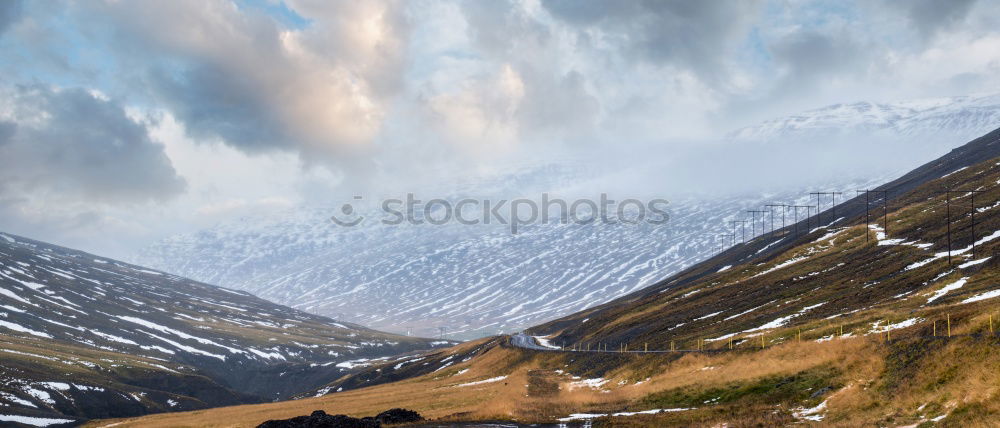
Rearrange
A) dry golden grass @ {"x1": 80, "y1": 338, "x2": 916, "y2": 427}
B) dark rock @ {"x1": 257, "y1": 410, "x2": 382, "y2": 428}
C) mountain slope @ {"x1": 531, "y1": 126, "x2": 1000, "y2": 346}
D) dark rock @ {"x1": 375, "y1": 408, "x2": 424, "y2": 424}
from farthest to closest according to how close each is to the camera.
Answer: mountain slope @ {"x1": 531, "y1": 126, "x2": 1000, "y2": 346} < dark rock @ {"x1": 375, "y1": 408, "x2": 424, "y2": 424} < dark rock @ {"x1": 257, "y1": 410, "x2": 382, "y2": 428} < dry golden grass @ {"x1": 80, "y1": 338, "x2": 916, "y2": 427}

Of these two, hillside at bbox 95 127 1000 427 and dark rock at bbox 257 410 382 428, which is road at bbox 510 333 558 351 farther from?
dark rock at bbox 257 410 382 428

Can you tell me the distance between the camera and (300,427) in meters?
46.9

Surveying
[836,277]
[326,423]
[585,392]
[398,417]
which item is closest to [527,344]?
[836,277]

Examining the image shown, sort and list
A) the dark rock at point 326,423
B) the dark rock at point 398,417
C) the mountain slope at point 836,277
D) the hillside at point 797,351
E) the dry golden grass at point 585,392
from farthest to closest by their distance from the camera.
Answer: the mountain slope at point 836,277 < the dark rock at point 398,417 < the dark rock at point 326,423 < the dry golden grass at point 585,392 < the hillside at point 797,351

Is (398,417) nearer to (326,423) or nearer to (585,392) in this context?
(326,423)

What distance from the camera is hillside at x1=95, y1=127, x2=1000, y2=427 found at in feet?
115

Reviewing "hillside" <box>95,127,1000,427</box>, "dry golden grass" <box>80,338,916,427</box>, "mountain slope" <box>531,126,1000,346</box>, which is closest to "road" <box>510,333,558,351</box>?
"hillside" <box>95,127,1000,427</box>

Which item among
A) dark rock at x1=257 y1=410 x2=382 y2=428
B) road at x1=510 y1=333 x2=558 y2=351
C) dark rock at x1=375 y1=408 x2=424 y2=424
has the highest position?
dark rock at x1=257 y1=410 x2=382 y2=428

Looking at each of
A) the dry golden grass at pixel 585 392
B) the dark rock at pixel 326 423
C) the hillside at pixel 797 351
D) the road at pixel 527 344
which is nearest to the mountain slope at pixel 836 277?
the hillside at pixel 797 351

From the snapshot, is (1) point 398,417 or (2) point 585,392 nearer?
(1) point 398,417

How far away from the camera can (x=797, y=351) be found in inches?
1903

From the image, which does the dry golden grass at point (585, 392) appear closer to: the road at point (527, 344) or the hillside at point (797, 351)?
the hillside at point (797, 351)

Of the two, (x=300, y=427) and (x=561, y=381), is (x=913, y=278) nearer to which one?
(x=561, y=381)

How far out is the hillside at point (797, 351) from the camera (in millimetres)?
35000
